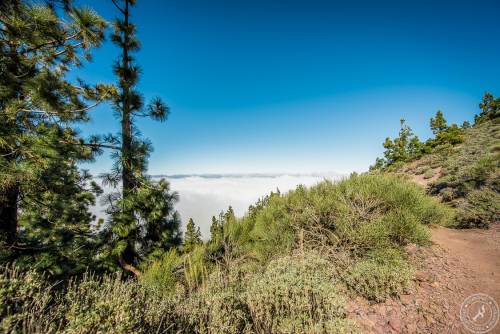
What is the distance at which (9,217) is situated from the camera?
382 cm

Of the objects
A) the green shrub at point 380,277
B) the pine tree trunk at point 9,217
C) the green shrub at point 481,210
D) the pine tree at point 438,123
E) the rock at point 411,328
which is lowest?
the rock at point 411,328

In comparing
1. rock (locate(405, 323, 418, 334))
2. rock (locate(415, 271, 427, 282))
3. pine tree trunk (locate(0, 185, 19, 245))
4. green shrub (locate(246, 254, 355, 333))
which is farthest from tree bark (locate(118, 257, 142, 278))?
rock (locate(415, 271, 427, 282))

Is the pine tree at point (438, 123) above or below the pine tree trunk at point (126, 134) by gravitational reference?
above

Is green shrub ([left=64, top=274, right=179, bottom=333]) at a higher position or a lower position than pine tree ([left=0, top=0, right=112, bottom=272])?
lower

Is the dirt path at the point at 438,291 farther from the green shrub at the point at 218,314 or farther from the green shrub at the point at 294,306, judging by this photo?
the green shrub at the point at 218,314

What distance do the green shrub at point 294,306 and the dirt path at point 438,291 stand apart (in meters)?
0.82

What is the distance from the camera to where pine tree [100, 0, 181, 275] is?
4.60 m

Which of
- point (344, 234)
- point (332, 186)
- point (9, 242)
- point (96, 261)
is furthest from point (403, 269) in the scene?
point (9, 242)

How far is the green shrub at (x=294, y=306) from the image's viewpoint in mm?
2293

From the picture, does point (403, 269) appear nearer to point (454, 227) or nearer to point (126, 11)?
point (454, 227)

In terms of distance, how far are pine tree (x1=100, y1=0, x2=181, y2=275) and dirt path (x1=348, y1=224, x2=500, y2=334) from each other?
168 inches

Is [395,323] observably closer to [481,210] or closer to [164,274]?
[164,274]

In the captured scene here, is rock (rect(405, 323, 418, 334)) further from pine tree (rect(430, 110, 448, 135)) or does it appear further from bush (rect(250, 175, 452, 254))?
pine tree (rect(430, 110, 448, 135))

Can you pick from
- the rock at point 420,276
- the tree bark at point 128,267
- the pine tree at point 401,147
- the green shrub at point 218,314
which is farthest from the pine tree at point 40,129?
the pine tree at point 401,147
